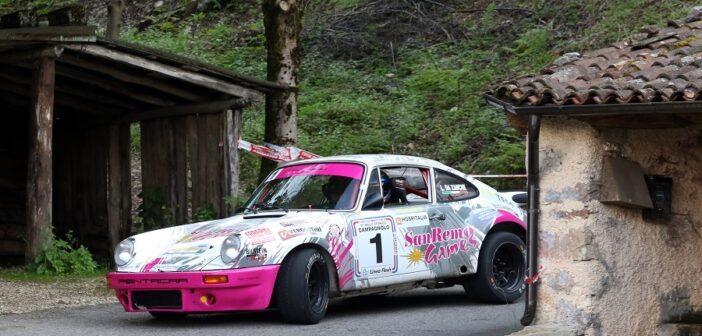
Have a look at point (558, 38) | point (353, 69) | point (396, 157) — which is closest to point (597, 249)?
point (396, 157)

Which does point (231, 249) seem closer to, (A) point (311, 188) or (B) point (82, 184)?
(A) point (311, 188)

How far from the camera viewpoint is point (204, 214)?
14234 millimetres

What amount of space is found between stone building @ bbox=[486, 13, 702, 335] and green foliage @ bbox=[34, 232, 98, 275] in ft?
22.2

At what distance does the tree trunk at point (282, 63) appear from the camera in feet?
46.2

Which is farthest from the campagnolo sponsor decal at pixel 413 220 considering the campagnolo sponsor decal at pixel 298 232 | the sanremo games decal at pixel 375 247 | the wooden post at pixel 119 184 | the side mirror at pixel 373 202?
the wooden post at pixel 119 184

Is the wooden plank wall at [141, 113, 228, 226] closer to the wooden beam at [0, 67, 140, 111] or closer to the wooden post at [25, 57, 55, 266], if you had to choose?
the wooden beam at [0, 67, 140, 111]

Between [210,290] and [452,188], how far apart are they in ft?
9.98

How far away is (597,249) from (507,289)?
3234mm

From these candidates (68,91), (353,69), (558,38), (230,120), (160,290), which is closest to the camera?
(160,290)

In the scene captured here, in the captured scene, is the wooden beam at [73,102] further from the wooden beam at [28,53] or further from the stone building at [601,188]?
the stone building at [601,188]

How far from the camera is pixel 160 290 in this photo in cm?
923

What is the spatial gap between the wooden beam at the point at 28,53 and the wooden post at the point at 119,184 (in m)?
3.03

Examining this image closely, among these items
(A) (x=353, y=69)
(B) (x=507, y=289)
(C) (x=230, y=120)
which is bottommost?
(B) (x=507, y=289)

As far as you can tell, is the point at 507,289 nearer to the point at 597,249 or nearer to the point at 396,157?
the point at 396,157
